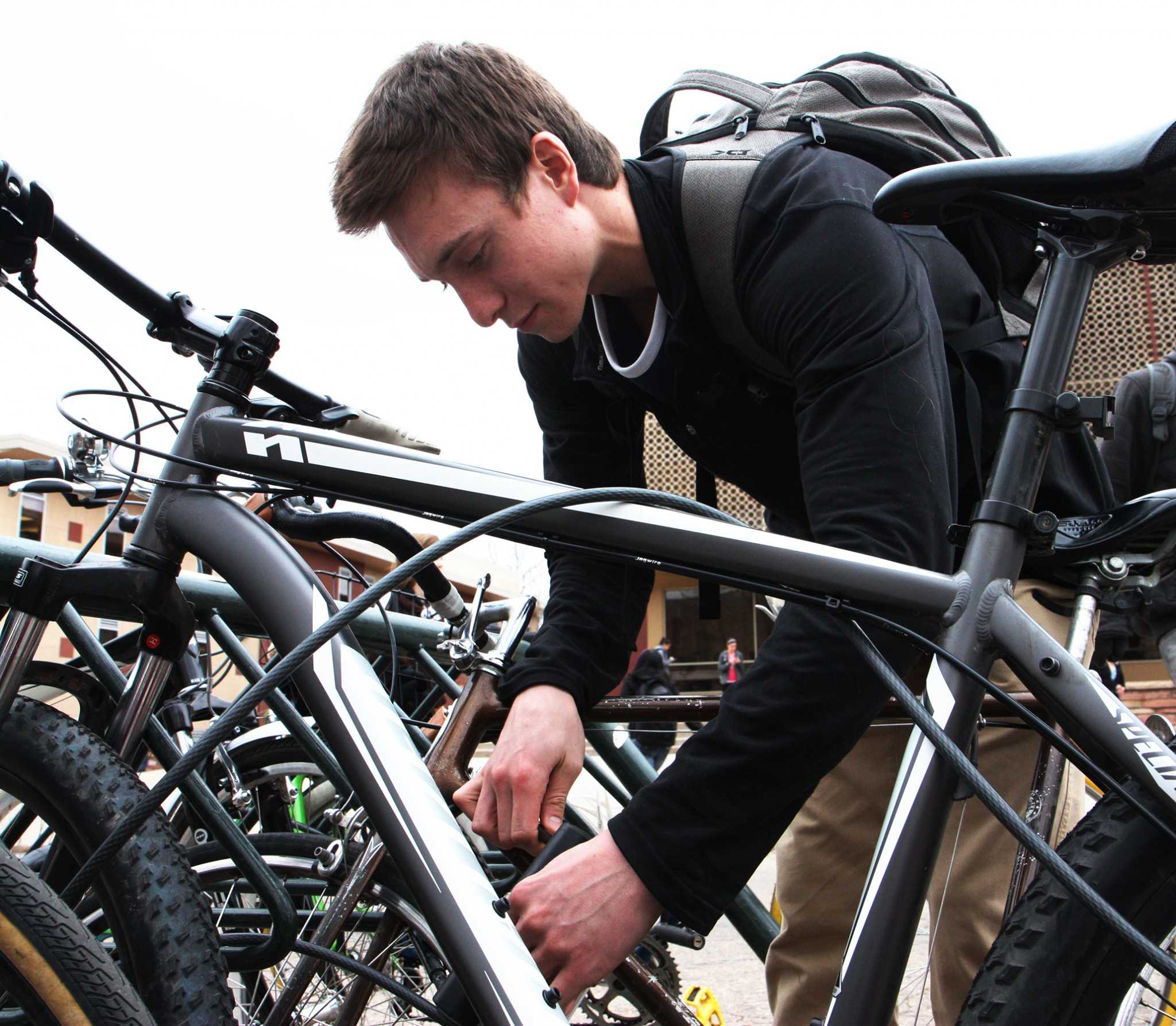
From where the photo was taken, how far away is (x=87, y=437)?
2.18 m

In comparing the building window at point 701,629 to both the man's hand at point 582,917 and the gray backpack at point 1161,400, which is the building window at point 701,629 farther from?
the man's hand at point 582,917

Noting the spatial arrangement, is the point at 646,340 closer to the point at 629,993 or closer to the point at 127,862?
the point at 127,862

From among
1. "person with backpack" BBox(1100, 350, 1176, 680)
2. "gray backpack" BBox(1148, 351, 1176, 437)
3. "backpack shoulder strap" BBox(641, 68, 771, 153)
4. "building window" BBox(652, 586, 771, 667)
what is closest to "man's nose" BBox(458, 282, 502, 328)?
"backpack shoulder strap" BBox(641, 68, 771, 153)

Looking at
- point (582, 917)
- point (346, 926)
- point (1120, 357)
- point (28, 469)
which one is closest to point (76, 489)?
point (28, 469)

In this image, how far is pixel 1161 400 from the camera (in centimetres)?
375

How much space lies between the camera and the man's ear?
1593 mm

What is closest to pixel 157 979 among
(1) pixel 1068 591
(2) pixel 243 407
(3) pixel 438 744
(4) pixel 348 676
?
(4) pixel 348 676

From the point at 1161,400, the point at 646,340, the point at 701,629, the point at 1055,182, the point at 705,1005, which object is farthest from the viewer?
the point at 701,629

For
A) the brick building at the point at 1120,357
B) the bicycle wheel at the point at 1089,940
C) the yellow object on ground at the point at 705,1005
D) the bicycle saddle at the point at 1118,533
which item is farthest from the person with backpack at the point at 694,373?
the brick building at the point at 1120,357

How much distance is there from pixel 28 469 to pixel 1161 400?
3.52 m

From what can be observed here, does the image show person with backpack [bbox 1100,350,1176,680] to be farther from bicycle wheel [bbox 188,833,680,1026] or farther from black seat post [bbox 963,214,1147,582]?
black seat post [bbox 963,214,1147,582]

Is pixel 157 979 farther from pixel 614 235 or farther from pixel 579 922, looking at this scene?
pixel 614 235

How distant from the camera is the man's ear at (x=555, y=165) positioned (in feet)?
5.23

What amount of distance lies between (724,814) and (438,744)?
2.69 feet
